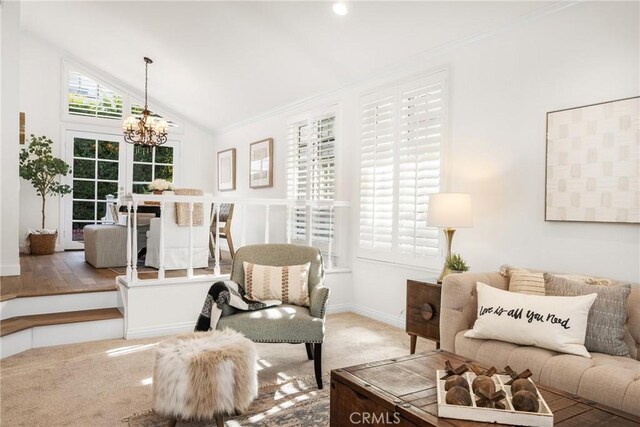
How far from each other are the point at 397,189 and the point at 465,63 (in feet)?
4.09

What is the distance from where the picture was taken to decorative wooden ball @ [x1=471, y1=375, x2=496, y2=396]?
1.45m

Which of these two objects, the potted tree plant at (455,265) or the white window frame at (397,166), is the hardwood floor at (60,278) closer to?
the white window frame at (397,166)

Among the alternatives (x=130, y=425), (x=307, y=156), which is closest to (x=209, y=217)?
(x=307, y=156)

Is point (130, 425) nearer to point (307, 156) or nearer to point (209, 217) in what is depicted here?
point (209, 217)

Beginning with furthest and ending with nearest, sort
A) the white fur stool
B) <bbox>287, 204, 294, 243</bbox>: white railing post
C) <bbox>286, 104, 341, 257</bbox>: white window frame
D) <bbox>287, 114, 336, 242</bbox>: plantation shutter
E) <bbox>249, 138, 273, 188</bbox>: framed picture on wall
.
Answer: <bbox>249, 138, 273, 188</bbox>: framed picture on wall < <bbox>287, 204, 294, 243</bbox>: white railing post < <bbox>287, 114, 336, 242</bbox>: plantation shutter < <bbox>286, 104, 341, 257</bbox>: white window frame < the white fur stool

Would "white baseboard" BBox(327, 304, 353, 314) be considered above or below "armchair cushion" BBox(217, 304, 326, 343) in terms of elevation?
below

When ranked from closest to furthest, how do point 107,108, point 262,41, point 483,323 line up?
1. point 483,323
2. point 262,41
3. point 107,108

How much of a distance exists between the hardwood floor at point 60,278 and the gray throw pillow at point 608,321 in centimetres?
338

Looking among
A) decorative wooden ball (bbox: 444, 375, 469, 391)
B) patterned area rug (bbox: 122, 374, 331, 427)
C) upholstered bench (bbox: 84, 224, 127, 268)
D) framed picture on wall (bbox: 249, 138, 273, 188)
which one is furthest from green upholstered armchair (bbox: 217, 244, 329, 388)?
framed picture on wall (bbox: 249, 138, 273, 188)

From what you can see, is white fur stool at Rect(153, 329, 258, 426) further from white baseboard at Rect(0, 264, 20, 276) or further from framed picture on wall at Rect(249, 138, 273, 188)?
framed picture on wall at Rect(249, 138, 273, 188)

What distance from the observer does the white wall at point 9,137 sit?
457 cm

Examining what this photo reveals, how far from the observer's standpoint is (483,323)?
2.42 metres

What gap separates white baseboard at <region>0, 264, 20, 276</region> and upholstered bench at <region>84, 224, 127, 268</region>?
0.80 m

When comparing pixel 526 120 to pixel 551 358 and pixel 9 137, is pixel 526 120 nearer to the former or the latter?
pixel 551 358
